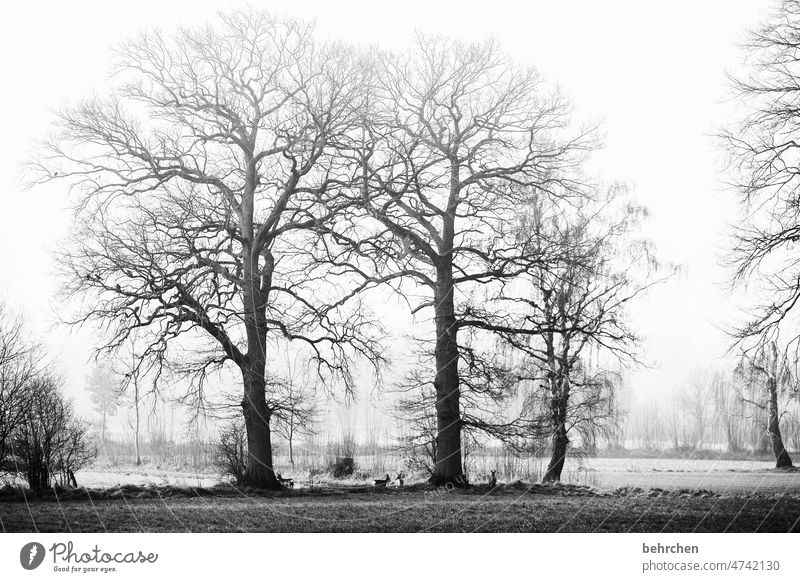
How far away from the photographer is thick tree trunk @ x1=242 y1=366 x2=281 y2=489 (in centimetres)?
704

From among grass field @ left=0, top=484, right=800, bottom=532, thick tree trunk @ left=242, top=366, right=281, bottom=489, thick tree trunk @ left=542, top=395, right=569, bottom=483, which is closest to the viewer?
grass field @ left=0, top=484, right=800, bottom=532

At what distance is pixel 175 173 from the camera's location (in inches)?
289

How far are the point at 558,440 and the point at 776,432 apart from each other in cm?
176

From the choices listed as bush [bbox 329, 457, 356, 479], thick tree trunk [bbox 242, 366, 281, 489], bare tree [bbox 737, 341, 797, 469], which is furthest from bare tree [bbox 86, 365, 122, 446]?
bare tree [bbox 737, 341, 797, 469]

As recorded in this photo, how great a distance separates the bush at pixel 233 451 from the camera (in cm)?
695

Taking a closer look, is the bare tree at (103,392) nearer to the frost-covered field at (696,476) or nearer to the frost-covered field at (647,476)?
the frost-covered field at (647,476)

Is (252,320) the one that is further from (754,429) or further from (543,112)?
(754,429)

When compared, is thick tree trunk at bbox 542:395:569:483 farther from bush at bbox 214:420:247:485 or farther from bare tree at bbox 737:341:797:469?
bush at bbox 214:420:247:485

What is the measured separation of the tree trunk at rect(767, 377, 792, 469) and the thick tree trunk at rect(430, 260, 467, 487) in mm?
2732

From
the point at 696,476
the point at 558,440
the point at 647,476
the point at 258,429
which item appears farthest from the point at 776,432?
the point at 258,429

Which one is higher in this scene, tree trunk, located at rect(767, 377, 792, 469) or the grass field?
tree trunk, located at rect(767, 377, 792, 469)
